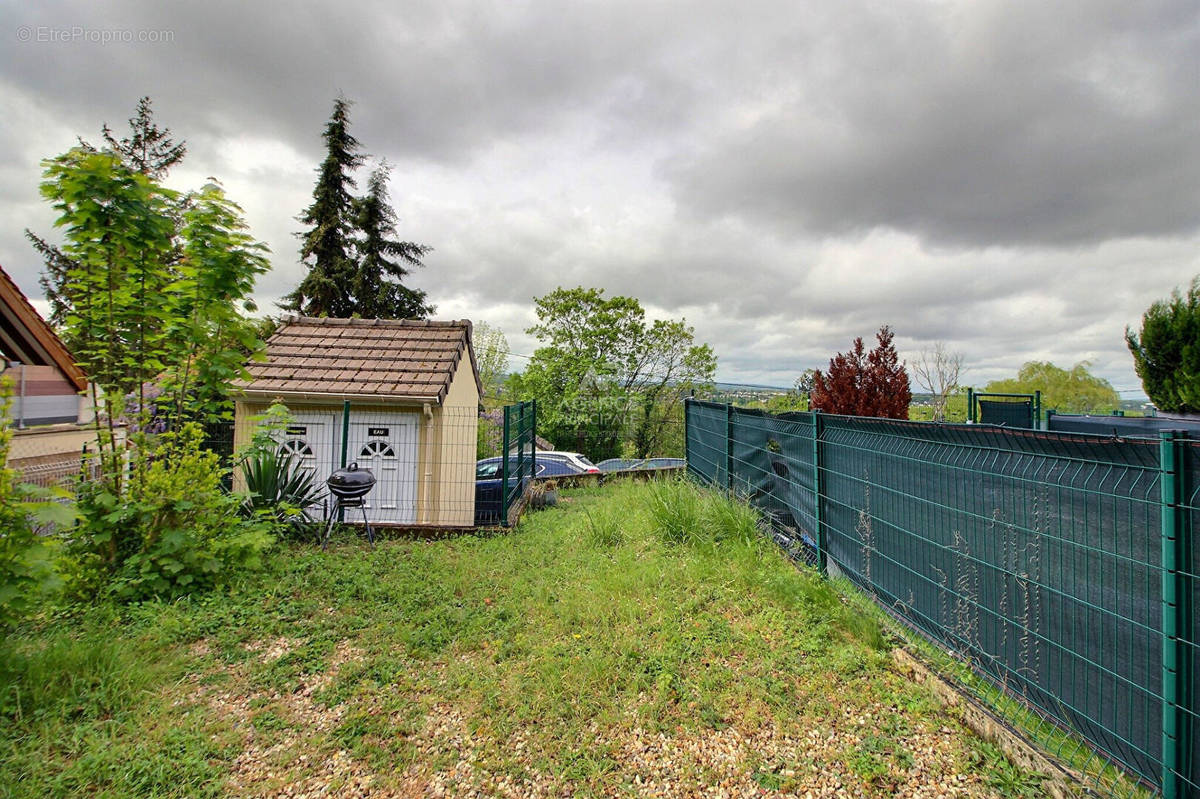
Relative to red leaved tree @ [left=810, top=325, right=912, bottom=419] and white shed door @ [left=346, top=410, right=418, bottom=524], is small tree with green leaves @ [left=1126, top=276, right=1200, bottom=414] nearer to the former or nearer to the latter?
red leaved tree @ [left=810, top=325, right=912, bottom=419]

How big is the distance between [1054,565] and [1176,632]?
54cm

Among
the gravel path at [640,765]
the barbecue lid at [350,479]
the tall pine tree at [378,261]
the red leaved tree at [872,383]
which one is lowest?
the gravel path at [640,765]

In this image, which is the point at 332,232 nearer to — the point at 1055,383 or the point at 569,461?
the point at 569,461

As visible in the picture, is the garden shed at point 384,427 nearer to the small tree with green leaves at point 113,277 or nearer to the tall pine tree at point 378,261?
the small tree with green leaves at point 113,277

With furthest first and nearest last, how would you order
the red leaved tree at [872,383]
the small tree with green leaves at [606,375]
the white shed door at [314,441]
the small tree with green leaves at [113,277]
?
the small tree with green leaves at [606,375] → the red leaved tree at [872,383] → the white shed door at [314,441] → the small tree with green leaves at [113,277]

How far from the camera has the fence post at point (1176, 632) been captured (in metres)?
1.80

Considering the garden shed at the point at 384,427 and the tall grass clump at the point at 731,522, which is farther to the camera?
the garden shed at the point at 384,427

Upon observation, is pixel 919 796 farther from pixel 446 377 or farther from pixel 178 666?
pixel 446 377

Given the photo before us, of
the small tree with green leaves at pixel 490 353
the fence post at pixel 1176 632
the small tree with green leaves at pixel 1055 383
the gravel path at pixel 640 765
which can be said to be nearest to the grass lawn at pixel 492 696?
the gravel path at pixel 640 765

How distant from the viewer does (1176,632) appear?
1.81 metres

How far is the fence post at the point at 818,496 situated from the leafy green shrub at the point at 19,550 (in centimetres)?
519

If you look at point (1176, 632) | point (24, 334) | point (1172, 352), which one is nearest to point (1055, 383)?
point (1172, 352)

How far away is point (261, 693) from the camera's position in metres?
A: 3.09

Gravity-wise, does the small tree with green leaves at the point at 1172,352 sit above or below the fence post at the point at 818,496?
above
